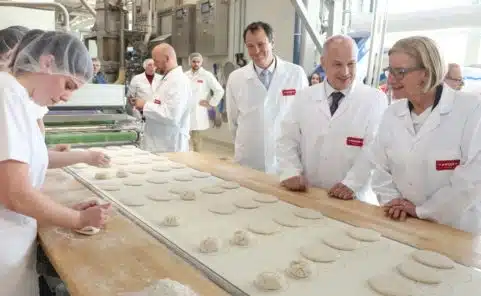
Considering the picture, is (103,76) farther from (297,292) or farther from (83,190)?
(297,292)

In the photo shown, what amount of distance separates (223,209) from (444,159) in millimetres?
878

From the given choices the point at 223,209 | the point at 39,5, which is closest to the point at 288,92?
the point at 223,209

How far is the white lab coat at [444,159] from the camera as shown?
1.54 m

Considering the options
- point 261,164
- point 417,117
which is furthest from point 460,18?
point 417,117

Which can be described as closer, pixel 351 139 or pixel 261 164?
pixel 351 139

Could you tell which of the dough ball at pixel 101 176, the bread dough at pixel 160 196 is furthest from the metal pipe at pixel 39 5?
the bread dough at pixel 160 196

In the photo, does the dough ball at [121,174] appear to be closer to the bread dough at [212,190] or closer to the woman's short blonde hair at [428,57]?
the bread dough at [212,190]

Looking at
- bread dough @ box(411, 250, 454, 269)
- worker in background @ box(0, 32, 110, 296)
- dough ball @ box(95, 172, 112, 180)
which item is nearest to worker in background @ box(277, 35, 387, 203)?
bread dough @ box(411, 250, 454, 269)

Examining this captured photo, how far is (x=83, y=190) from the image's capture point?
1.86m

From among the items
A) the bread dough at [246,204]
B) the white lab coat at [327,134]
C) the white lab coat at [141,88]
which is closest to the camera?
the bread dough at [246,204]

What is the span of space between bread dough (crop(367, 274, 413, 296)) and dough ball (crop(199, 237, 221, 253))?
432 mm

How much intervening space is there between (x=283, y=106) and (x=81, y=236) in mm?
1848

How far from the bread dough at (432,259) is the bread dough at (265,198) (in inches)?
25.5

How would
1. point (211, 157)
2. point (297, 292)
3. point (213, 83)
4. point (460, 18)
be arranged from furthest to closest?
point (213, 83)
point (460, 18)
point (211, 157)
point (297, 292)
